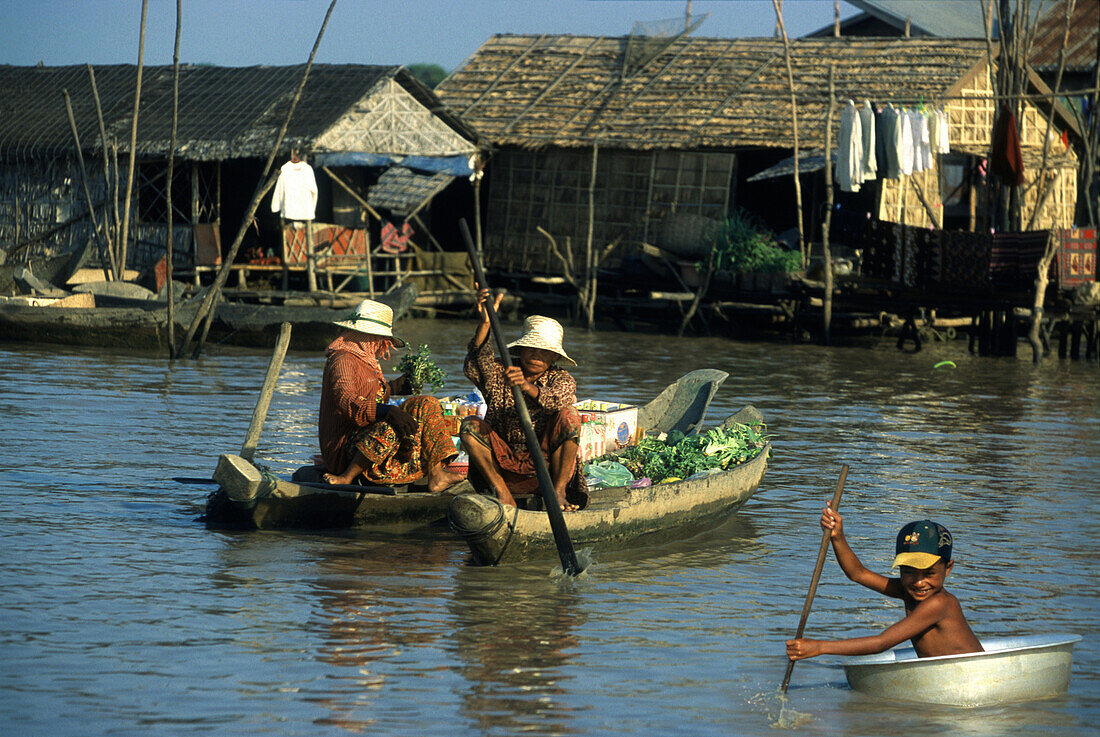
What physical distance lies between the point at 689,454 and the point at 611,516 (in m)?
1.37

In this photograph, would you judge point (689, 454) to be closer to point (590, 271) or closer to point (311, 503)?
point (311, 503)

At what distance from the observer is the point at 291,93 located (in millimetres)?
20062

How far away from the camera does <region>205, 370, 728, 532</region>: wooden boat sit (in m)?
7.09

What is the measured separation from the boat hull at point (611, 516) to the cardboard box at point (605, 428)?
0.84 m

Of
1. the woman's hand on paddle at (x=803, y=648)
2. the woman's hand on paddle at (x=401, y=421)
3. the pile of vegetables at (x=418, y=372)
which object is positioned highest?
the pile of vegetables at (x=418, y=372)

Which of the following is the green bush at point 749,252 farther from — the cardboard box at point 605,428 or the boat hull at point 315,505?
the boat hull at point 315,505

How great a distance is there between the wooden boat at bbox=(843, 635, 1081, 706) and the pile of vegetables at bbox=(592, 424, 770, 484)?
9.75 ft

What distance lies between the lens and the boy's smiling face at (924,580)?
4.95 meters

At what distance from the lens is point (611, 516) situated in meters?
6.95

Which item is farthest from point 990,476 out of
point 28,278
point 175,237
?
point 175,237

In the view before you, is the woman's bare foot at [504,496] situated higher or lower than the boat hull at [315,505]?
higher

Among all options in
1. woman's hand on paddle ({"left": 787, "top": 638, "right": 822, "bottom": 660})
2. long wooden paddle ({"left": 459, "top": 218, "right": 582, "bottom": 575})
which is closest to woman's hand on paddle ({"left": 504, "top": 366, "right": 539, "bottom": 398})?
long wooden paddle ({"left": 459, "top": 218, "right": 582, "bottom": 575})

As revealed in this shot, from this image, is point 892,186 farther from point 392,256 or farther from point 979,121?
point 392,256

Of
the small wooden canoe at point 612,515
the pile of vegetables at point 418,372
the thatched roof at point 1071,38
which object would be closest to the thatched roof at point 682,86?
the thatched roof at point 1071,38
